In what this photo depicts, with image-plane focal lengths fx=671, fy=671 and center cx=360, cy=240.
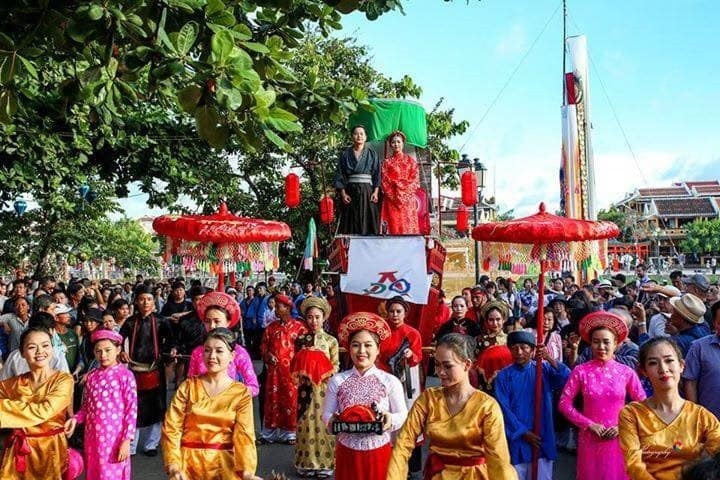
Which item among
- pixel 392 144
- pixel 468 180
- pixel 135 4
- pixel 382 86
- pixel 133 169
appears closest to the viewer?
pixel 135 4

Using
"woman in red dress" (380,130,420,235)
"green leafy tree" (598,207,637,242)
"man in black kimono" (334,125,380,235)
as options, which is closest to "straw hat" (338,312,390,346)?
"man in black kimono" (334,125,380,235)

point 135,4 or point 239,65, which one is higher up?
point 135,4

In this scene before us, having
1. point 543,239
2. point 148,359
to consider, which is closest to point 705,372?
point 543,239

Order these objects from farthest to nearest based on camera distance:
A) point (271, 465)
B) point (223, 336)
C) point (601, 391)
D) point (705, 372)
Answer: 1. point (271, 465)
2. point (601, 391)
3. point (705, 372)
4. point (223, 336)

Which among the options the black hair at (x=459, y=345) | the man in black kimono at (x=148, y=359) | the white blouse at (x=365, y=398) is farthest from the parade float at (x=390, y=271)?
the black hair at (x=459, y=345)

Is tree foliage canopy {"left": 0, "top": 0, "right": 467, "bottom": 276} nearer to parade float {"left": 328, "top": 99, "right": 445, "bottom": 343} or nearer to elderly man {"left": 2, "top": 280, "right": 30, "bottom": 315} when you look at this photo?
elderly man {"left": 2, "top": 280, "right": 30, "bottom": 315}

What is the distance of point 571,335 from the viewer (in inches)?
267

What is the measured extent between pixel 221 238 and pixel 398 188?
331 cm

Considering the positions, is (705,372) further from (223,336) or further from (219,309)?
(219,309)

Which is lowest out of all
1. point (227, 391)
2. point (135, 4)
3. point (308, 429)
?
point (308, 429)

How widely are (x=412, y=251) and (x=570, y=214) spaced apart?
986 cm

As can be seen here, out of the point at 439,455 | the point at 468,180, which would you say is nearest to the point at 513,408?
the point at 439,455

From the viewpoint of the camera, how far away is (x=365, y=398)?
13.8 ft

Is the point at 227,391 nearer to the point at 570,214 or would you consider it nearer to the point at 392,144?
the point at 392,144
